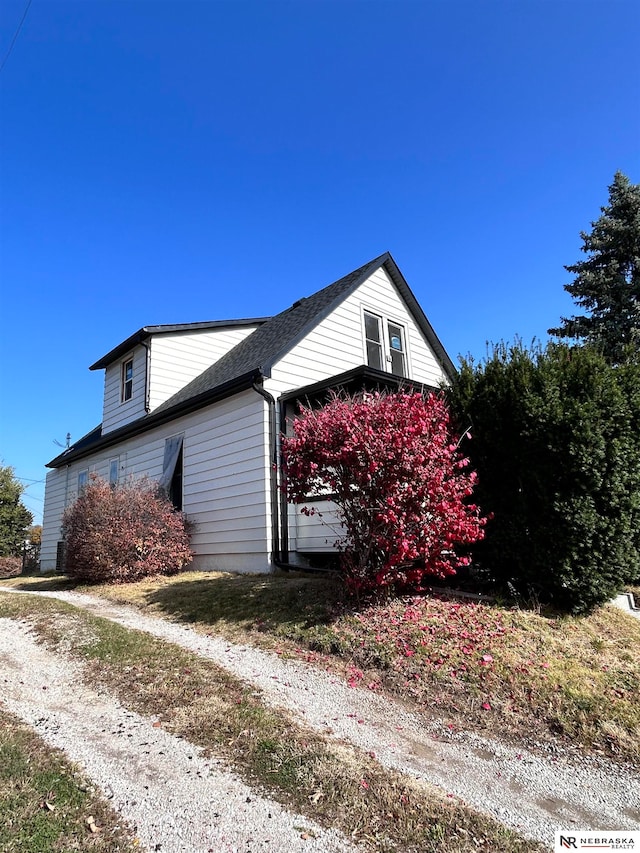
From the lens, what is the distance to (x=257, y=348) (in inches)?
512

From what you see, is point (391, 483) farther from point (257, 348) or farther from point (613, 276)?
point (613, 276)

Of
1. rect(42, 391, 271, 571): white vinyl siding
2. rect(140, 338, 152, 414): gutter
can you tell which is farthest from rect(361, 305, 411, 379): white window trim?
rect(140, 338, 152, 414): gutter

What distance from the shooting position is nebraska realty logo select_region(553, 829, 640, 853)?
8.52ft

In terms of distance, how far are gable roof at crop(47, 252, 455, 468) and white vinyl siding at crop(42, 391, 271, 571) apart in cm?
37

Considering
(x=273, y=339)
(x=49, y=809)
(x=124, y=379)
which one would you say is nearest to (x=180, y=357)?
(x=124, y=379)

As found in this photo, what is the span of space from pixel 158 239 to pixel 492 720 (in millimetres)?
13069

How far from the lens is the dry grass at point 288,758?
8.48 ft

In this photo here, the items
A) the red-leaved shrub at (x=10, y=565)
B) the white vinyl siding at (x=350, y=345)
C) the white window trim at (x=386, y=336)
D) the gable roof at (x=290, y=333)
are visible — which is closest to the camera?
the white vinyl siding at (x=350, y=345)

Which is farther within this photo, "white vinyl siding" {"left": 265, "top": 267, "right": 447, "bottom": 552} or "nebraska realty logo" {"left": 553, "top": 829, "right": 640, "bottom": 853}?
"white vinyl siding" {"left": 265, "top": 267, "right": 447, "bottom": 552}

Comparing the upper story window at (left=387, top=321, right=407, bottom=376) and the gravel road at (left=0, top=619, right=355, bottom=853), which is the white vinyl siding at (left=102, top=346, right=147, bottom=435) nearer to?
the upper story window at (left=387, top=321, right=407, bottom=376)

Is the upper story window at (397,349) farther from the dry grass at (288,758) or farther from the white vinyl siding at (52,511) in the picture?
the white vinyl siding at (52,511)

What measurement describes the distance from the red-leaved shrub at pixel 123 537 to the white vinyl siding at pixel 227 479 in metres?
0.67

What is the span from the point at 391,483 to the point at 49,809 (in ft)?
13.6

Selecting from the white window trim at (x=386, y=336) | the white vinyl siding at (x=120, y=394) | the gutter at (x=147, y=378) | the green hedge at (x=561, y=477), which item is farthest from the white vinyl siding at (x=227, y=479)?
the green hedge at (x=561, y=477)
